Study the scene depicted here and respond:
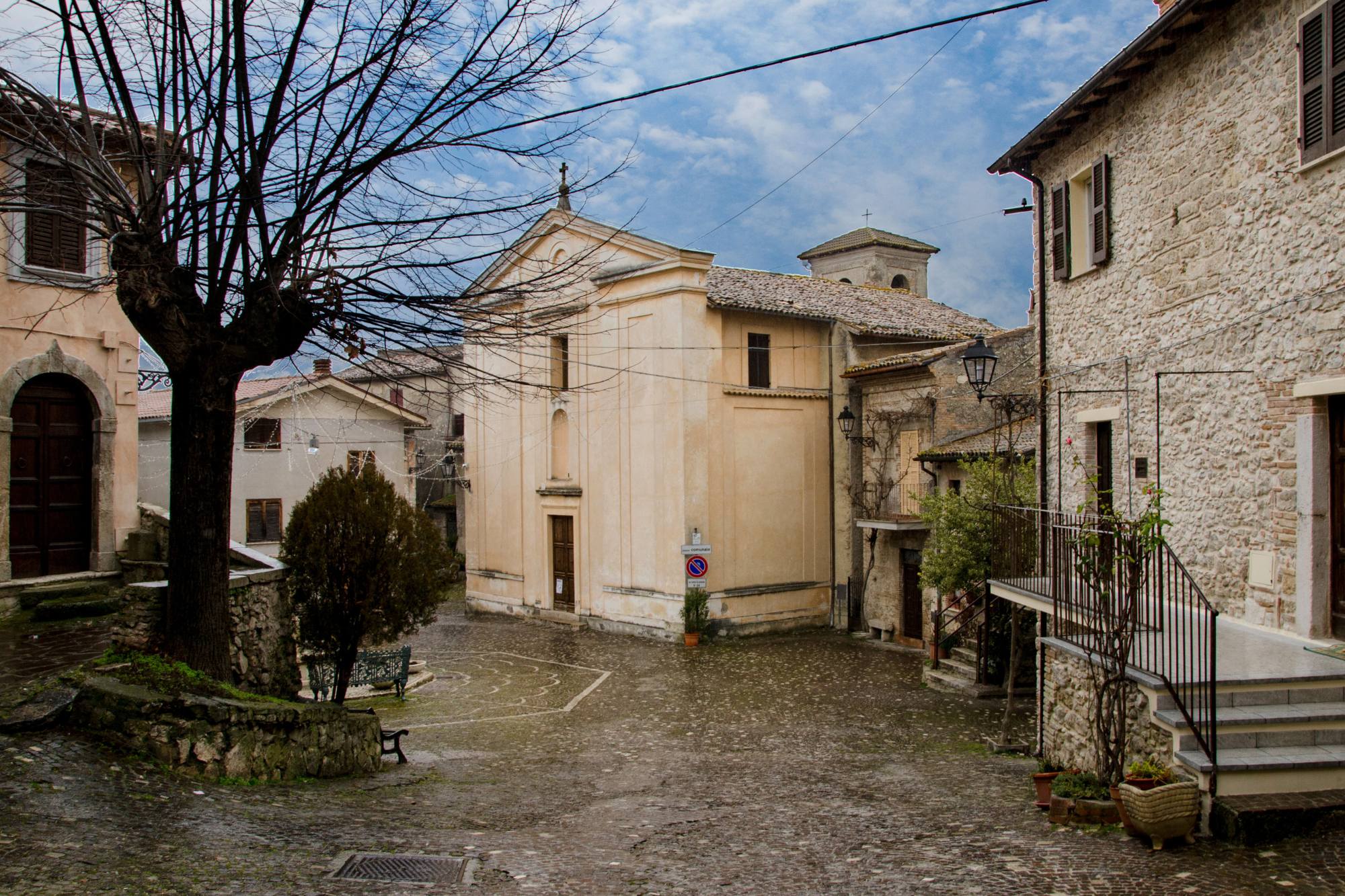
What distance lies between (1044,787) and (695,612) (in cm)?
1421

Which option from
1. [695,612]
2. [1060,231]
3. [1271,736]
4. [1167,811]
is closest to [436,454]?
[695,612]

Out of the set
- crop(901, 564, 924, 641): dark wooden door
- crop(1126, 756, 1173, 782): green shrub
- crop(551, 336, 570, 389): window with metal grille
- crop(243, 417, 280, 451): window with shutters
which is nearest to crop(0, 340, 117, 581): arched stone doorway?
crop(551, 336, 570, 389): window with metal grille

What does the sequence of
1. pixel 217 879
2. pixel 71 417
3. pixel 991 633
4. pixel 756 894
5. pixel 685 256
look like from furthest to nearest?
pixel 685 256 → pixel 991 633 → pixel 71 417 → pixel 756 894 → pixel 217 879

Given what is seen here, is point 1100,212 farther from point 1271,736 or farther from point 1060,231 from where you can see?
point 1271,736

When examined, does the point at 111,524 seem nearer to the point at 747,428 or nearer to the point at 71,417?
the point at 71,417

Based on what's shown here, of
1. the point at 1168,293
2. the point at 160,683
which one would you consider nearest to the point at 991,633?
the point at 1168,293

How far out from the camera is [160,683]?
797cm

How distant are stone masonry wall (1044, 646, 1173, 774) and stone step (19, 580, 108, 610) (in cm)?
1189

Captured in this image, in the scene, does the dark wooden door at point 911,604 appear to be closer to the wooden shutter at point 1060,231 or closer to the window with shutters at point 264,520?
the wooden shutter at point 1060,231

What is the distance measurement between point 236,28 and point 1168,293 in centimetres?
943

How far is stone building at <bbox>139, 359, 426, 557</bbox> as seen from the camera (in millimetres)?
27938

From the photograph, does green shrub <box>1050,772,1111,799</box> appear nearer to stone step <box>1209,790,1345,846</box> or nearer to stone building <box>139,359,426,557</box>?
stone step <box>1209,790,1345,846</box>

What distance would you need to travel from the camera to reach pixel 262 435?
28703 mm

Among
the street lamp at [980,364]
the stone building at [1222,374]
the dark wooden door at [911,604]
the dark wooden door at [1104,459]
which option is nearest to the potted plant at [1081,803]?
the stone building at [1222,374]
